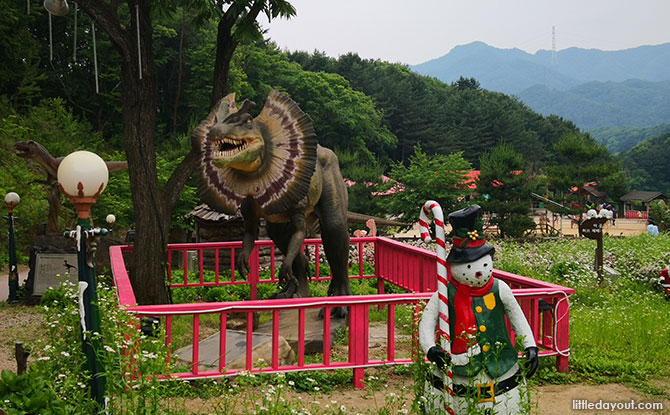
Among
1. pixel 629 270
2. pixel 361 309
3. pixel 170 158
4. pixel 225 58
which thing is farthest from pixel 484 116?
pixel 361 309

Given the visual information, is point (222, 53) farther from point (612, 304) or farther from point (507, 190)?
point (507, 190)

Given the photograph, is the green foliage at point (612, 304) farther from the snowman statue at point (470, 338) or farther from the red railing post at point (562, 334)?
the snowman statue at point (470, 338)

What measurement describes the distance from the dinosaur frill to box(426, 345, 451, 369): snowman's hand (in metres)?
2.81

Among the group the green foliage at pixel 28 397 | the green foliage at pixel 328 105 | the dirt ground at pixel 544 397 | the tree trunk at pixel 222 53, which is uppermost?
the green foliage at pixel 328 105

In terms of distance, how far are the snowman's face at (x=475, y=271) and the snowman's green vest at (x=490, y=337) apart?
0.11 meters

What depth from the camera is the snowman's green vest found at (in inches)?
143

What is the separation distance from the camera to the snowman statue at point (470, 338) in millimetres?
3605

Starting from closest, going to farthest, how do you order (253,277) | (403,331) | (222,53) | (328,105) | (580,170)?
1. (403,331)
2. (253,277)
3. (222,53)
4. (580,170)
5. (328,105)

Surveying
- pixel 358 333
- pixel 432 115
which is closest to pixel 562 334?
pixel 358 333

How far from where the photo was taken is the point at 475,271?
3693 millimetres

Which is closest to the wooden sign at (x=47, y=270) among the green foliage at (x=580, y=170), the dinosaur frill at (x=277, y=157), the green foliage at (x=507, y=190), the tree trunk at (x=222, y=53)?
the tree trunk at (x=222, y=53)

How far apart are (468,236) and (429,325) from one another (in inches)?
23.4

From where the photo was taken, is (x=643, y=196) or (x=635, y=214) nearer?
(x=643, y=196)

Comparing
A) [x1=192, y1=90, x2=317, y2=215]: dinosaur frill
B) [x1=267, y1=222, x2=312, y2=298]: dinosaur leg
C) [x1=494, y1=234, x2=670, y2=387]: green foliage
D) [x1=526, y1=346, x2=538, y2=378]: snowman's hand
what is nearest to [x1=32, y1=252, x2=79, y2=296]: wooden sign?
[x1=267, y1=222, x2=312, y2=298]: dinosaur leg
